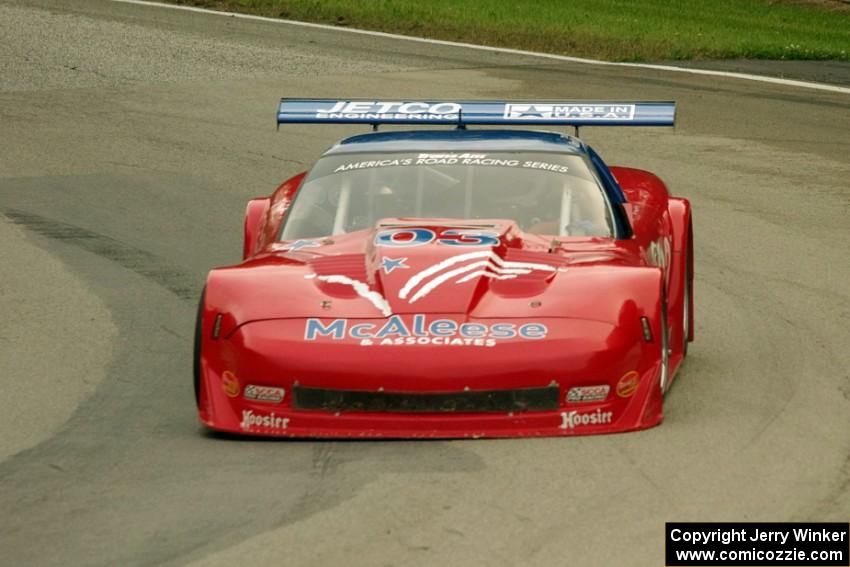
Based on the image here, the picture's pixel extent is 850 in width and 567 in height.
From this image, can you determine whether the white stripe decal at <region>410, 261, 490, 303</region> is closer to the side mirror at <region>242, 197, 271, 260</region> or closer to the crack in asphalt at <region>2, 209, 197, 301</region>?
the side mirror at <region>242, 197, 271, 260</region>

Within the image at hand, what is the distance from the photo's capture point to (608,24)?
24109 millimetres

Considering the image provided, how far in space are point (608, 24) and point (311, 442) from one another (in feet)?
60.0

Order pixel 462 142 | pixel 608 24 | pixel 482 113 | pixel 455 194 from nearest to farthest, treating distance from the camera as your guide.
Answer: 1. pixel 455 194
2. pixel 462 142
3. pixel 482 113
4. pixel 608 24

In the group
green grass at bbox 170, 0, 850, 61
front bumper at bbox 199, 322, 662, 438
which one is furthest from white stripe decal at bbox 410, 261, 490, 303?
green grass at bbox 170, 0, 850, 61

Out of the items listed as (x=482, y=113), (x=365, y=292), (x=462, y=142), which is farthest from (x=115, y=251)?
(x=365, y=292)

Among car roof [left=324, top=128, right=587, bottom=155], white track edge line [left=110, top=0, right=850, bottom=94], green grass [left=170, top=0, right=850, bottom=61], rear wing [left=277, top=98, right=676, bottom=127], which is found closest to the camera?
car roof [left=324, top=128, right=587, bottom=155]

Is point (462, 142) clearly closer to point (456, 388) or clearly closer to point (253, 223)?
point (253, 223)

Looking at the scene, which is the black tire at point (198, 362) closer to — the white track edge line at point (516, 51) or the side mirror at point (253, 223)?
the side mirror at point (253, 223)

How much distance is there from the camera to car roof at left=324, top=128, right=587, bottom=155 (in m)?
8.35

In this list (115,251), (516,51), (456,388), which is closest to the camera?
(456,388)

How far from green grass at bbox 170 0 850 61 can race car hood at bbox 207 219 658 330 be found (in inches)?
561

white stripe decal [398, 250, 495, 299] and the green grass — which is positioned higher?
white stripe decal [398, 250, 495, 299]

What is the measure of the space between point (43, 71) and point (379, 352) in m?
13.7

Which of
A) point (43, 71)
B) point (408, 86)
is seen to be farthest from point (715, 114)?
point (43, 71)
